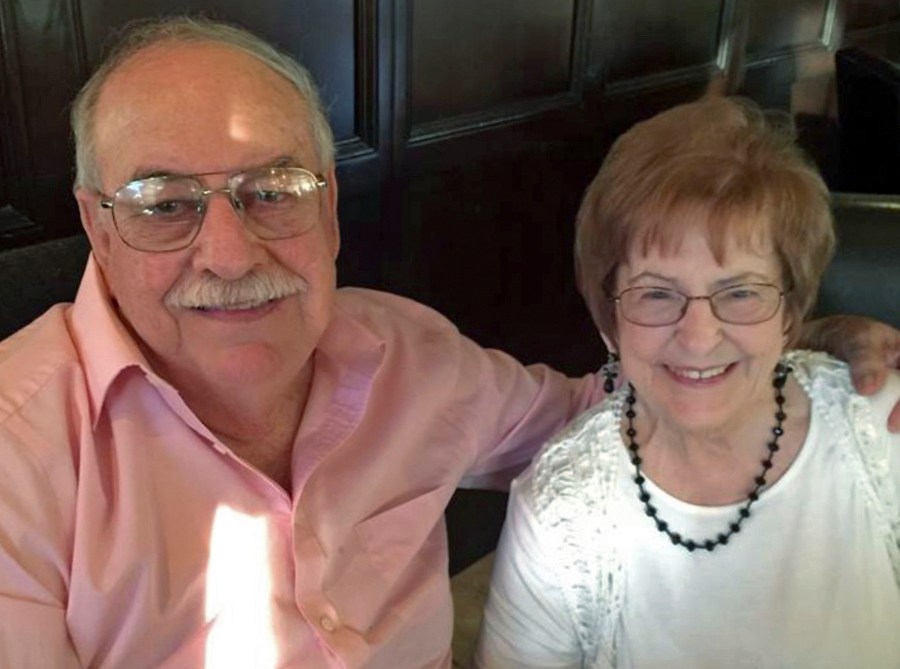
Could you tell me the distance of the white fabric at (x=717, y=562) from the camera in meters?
1.42

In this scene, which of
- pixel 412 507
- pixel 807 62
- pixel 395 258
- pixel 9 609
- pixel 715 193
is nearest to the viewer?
pixel 9 609

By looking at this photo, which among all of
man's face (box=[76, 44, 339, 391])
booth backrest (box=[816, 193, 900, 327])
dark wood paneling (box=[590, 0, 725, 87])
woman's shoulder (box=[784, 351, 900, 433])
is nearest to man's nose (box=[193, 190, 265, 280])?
man's face (box=[76, 44, 339, 391])

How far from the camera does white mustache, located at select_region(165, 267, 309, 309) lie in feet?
4.20

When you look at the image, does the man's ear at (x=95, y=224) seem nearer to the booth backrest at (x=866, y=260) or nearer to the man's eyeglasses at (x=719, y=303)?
the man's eyeglasses at (x=719, y=303)

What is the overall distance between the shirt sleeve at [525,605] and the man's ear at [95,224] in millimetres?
635

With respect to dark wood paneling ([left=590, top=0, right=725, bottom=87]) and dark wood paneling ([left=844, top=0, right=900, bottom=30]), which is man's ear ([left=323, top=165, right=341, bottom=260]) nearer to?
dark wood paneling ([left=590, top=0, right=725, bottom=87])

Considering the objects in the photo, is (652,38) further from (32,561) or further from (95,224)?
(32,561)

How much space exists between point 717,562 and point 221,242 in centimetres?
78

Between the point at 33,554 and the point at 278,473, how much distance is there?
36 centimetres

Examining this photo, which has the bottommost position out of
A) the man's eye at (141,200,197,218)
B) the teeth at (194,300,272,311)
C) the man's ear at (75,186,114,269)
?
the teeth at (194,300,272,311)

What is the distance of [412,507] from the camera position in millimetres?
1544

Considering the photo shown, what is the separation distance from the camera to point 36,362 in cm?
128

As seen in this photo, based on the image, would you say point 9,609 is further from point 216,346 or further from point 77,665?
point 216,346

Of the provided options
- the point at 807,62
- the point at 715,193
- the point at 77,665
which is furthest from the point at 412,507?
the point at 807,62
